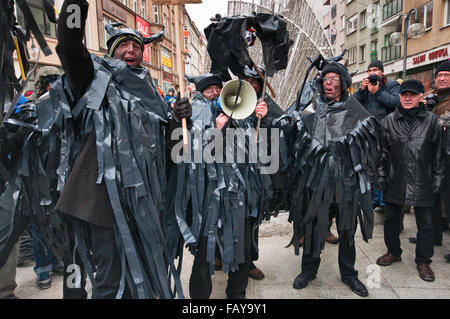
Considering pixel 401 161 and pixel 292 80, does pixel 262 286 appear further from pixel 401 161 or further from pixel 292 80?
pixel 292 80

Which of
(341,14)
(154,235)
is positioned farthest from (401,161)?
(341,14)

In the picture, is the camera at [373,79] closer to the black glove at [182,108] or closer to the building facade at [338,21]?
the black glove at [182,108]

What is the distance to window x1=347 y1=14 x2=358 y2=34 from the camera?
20.1 meters

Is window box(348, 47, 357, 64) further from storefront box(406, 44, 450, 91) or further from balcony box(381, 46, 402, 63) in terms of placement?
storefront box(406, 44, 450, 91)

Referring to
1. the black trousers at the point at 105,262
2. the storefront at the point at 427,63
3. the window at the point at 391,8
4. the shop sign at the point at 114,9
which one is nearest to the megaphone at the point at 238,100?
the black trousers at the point at 105,262

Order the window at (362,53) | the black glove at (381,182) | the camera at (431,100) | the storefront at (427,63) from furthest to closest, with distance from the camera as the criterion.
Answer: the window at (362,53), the storefront at (427,63), the camera at (431,100), the black glove at (381,182)

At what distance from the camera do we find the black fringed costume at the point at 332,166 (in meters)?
2.41

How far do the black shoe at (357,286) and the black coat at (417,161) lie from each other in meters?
0.85

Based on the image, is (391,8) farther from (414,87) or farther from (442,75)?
(414,87)

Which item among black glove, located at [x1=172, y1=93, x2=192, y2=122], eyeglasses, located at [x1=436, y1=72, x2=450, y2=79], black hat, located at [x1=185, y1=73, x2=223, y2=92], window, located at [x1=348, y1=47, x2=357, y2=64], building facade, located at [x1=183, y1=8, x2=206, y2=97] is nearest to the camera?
black glove, located at [x1=172, y1=93, x2=192, y2=122]

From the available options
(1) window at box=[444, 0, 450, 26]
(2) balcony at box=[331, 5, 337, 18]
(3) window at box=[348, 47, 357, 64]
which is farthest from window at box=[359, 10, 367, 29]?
(1) window at box=[444, 0, 450, 26]

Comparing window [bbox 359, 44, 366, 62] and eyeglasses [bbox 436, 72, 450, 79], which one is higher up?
window [bbox 359, 44, 366, 62]

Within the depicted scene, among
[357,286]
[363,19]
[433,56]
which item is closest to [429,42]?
[433,56]

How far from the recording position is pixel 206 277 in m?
2.10
